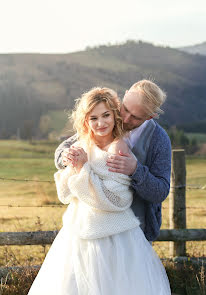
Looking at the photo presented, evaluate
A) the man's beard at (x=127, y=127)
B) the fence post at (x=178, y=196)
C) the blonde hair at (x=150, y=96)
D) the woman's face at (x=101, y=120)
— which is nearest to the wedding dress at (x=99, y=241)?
the woman's face at (x=101, y=120)

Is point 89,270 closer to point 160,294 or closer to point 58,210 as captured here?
point 160,294

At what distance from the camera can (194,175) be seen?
28.7 ft

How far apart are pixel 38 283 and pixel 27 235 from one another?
1.34 meters

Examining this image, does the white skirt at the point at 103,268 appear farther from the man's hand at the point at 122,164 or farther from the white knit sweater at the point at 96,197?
the man's hand at the point at 122,164

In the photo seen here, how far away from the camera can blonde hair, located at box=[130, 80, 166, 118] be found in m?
2.64

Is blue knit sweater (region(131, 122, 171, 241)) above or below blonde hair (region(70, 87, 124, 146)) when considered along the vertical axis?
below

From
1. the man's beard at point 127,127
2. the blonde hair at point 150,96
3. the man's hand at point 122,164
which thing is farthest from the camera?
the man's beard at point 127,127

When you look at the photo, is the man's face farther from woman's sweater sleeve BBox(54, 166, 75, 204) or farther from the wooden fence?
the wooden fence

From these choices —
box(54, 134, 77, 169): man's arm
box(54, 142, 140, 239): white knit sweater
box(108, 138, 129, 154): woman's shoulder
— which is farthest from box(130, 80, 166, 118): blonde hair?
box(54, 134, 77, 169): man's arm

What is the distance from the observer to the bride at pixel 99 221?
8.41 feet

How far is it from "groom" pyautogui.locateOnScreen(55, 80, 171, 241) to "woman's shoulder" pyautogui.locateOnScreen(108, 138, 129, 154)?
4 cm

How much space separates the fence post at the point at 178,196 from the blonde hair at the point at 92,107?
1887mm

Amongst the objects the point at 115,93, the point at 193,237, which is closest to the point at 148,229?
the point at 115,93

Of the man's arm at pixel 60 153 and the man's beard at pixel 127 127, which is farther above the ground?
the man's beard at pixel 127 127
